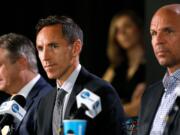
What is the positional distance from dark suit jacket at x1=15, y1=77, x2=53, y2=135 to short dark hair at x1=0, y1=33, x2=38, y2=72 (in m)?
0.21

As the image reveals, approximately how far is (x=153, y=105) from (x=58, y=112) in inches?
21.3

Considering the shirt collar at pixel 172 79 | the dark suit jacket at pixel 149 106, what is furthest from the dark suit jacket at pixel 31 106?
the shirt collar at pixel 172 79

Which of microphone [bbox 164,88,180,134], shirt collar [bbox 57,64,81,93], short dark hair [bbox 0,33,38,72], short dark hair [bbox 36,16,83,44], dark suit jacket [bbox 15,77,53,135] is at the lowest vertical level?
dark suit jacket [bbox 15,77,53,135]

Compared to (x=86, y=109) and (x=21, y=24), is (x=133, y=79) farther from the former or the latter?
(x=86, y=109)

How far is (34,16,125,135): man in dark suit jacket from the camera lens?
318 centimetres

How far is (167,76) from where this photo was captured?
3047mm

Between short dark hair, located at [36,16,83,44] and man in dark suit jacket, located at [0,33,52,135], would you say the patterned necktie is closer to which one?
short dark hair, located at [36,16,83,44]

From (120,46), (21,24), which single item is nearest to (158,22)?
(120,46)

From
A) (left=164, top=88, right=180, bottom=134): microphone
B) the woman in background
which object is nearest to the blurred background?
the woman in background

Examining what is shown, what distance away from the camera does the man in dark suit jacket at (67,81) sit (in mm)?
3182

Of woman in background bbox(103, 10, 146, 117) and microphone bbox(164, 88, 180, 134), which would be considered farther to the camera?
woman in background bbox(103, 10, 146, 117)

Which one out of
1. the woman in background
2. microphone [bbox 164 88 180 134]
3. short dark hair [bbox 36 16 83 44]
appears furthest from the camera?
the woman in background

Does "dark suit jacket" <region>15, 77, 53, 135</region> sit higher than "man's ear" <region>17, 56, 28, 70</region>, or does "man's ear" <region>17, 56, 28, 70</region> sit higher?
"man's ear" <region>17, 56, 28, 70</region>

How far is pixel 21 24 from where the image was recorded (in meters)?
5.69
